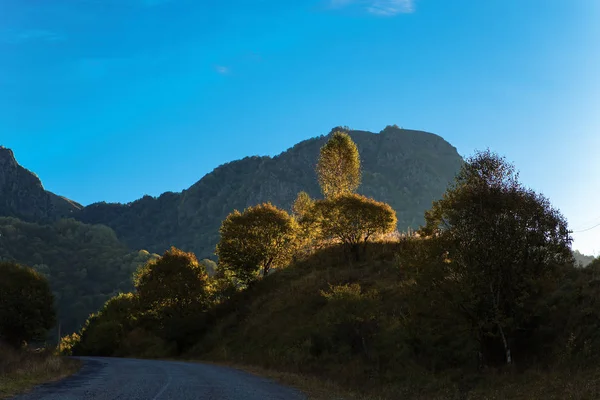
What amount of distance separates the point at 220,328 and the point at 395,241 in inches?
966

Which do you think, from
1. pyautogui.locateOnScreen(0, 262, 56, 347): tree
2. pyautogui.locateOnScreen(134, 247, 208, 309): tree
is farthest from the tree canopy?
pyautogui.locateOnScreen(0, 262, 56, 347): tree

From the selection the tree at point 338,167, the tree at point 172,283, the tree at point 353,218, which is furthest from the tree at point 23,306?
the tree at point 338,167

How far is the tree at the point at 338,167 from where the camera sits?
69125mm

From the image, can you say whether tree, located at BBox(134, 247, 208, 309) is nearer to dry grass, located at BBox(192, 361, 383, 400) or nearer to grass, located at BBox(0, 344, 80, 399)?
grass, located at BBox(0, 344, 80, 399)

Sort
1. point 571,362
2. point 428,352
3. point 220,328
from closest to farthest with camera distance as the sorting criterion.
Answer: point 571,362, point 428,352, point 220,328

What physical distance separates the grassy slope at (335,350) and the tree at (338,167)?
42.0ft

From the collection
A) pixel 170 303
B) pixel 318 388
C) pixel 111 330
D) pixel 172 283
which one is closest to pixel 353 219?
pixel 172 283

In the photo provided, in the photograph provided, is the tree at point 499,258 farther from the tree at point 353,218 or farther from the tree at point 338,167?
the tree at point 338,167

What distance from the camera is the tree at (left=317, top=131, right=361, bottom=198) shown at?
69.1 meters

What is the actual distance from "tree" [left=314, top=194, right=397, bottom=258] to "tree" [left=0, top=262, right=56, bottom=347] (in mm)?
48042

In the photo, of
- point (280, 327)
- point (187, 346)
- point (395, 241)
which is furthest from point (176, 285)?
point (395, 241)

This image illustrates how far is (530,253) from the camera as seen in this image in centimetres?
2286

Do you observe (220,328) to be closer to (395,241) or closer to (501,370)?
(395,241)

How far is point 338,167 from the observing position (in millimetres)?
69625
